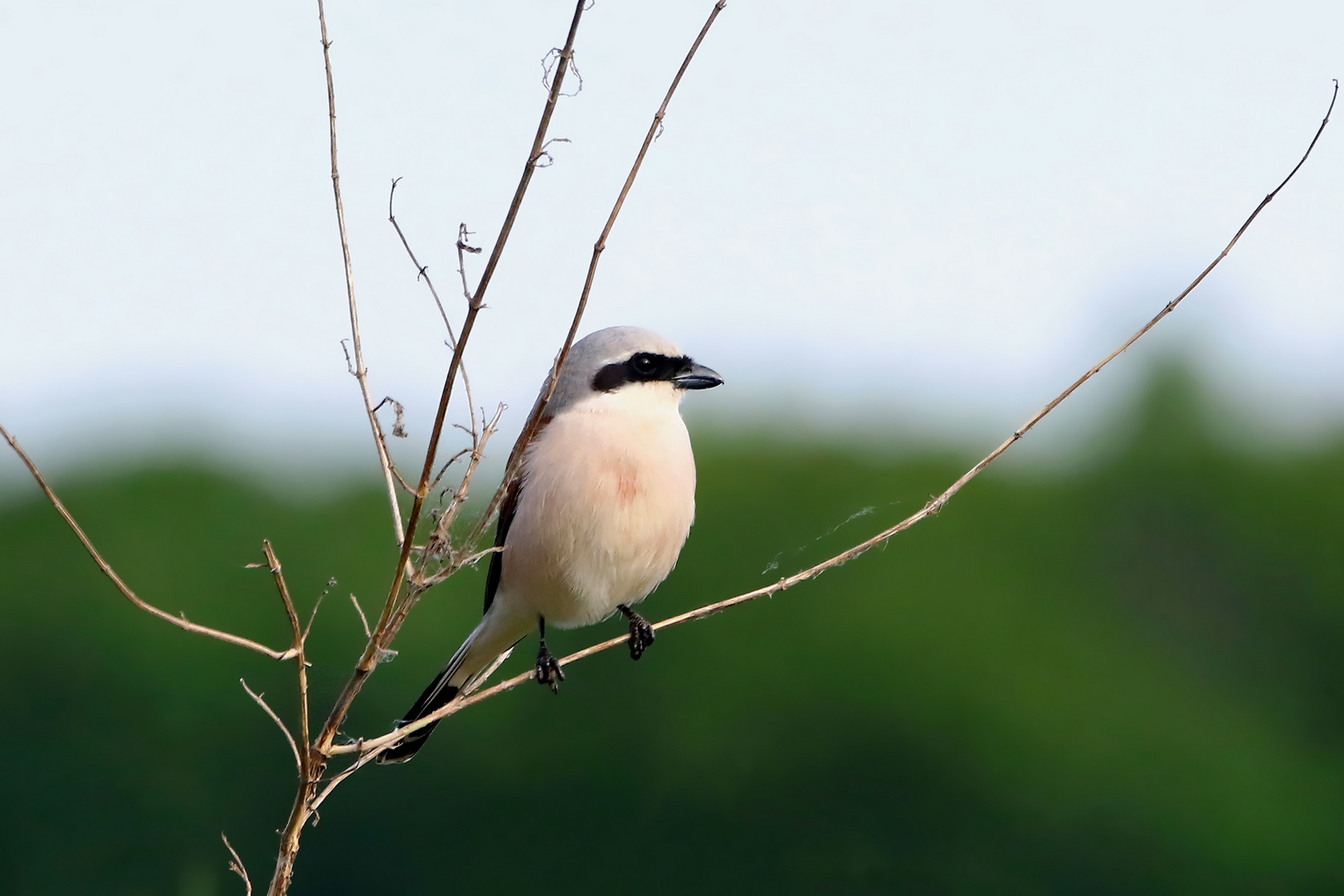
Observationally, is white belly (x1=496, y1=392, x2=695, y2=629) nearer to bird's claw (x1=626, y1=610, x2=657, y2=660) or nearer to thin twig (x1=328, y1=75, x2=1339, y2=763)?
bird's claw (x1=626, y1=610, x2=657, y2=660)

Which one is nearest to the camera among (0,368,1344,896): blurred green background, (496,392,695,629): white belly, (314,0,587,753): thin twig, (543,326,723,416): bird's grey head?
(314,0,587,753): thin twig

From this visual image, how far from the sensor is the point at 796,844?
27188mm

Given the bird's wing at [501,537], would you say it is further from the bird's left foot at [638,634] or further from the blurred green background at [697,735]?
the blurred green background at [697,735]

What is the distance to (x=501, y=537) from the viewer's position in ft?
14.4

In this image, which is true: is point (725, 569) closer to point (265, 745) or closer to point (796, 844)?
point (796, 844)

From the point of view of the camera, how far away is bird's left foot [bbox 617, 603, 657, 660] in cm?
421

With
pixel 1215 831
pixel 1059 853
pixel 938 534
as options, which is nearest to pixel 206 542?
pixel 938 534

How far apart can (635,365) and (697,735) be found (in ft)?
83.2

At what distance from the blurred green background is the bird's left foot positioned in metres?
21.2

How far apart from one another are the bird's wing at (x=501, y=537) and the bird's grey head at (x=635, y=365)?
0.31 m

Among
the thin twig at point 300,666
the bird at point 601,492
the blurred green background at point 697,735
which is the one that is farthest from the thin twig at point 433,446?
the blurred green background at point 697,735

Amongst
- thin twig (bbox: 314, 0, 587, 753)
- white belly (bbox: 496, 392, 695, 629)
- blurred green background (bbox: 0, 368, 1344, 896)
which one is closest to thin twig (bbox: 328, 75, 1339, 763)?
thin twig (bbox: 314, 0, 587, 753)

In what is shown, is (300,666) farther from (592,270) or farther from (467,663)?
(467,663)

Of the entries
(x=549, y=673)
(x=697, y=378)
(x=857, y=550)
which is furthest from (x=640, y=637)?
(x=857, y=550)
